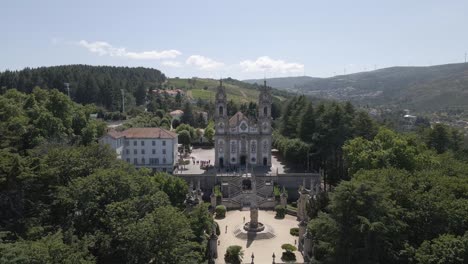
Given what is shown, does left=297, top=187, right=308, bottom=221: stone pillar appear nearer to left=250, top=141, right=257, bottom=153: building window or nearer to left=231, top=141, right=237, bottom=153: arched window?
left=250, top=141, right=257, bottom=153: building window

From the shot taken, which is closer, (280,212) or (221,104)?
(280,212)

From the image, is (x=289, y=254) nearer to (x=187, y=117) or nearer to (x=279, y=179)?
(x=279, y=179)

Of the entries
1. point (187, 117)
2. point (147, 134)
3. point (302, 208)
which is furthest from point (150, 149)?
point (187, 117)

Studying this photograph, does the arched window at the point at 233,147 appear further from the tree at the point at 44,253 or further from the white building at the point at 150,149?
the tree at the point at 44,253

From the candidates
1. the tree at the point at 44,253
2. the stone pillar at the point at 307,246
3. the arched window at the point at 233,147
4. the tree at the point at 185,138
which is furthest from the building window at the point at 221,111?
the tree at the point at 44,253

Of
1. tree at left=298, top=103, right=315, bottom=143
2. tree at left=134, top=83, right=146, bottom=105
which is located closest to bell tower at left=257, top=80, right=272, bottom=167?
tree at left=298, top=103, right=315, bottom=143

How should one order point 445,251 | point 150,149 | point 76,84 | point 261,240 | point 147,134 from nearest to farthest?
1. point 445,251
2. point 261,240
3. point 150,149
4. point 147,134
5. point 76,84
